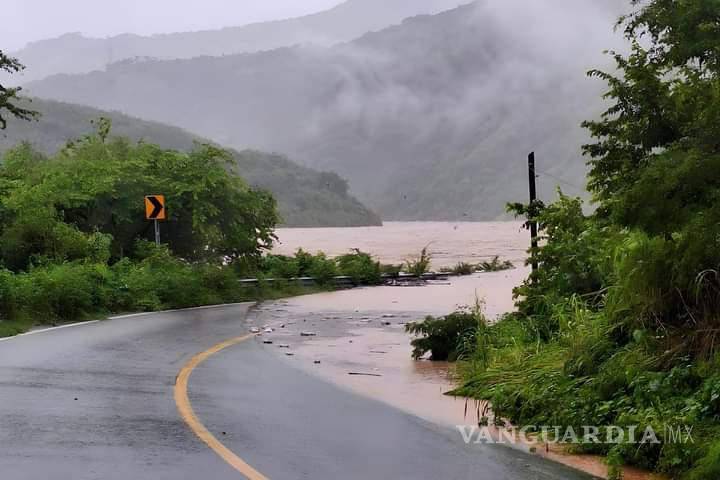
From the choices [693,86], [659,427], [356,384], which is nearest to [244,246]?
[356,384]

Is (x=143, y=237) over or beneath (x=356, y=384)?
over

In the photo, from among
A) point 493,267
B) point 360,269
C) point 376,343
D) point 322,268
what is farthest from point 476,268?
point 376,343

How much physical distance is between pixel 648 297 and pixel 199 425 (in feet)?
16.7

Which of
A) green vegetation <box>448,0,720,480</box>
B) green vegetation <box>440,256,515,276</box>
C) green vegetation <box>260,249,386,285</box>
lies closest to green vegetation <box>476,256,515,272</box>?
green vegetation <box>440,256,515,276</box>

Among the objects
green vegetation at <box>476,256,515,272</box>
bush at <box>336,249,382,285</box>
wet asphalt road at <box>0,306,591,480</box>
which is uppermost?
bush at <box>336,249,382,285</box>

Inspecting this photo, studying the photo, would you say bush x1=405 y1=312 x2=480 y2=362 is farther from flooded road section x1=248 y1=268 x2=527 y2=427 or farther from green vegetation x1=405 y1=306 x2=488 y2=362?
flooded road section x1=248 y1=268 x2=527 y2=427

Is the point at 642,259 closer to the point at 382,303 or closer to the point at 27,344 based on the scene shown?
the point at 27,344

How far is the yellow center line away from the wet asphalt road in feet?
0.28

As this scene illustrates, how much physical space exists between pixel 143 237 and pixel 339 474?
27.6 meters

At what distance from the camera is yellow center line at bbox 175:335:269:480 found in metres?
8.09

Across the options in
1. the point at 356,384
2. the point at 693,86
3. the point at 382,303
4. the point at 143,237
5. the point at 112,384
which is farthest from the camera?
the point at 143,237

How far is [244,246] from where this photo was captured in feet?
119

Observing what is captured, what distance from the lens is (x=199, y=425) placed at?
10008mm

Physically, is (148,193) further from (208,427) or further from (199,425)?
(208,427)
